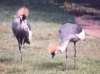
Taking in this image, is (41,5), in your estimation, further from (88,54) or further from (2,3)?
(88,54)

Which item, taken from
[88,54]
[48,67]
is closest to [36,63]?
[48,67]

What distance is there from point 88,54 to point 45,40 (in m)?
2.39

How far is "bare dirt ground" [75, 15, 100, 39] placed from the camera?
46.1 feet

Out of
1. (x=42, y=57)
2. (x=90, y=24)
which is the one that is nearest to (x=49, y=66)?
(x=42, y=57)

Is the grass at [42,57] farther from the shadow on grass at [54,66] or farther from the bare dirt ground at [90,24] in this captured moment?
the bare dirt ground at [90,24]

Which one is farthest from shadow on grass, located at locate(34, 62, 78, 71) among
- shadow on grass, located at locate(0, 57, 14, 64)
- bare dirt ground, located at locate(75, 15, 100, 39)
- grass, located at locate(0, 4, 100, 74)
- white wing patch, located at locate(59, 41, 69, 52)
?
bare dirt ground, located at locate(75, 15, 100, 39)

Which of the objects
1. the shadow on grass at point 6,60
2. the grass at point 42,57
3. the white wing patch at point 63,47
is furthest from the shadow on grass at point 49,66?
the white wing patch at point 63,47

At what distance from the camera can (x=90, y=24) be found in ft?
55.9

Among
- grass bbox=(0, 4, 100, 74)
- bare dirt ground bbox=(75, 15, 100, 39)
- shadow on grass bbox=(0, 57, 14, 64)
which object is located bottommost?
bare dirt ground bbox=(75, 15, 100, 39)

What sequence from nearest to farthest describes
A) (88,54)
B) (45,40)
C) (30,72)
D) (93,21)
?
1. (30,72)
2. (88,54)
3. (45,40)
4. (93,21)

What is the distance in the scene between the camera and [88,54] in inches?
406

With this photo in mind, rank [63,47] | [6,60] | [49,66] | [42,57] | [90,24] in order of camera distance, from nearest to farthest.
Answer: [63,47] < [49,66] < [6,60] < [42,57] < [90,24]

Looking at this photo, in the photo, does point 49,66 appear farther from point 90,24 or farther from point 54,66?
point 90,24

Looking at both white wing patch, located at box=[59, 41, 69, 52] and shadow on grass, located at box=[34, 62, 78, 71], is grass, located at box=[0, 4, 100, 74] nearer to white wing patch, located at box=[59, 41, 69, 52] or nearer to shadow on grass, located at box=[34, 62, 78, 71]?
shadow on grass, located at box=[34, 62, 78, 71]
